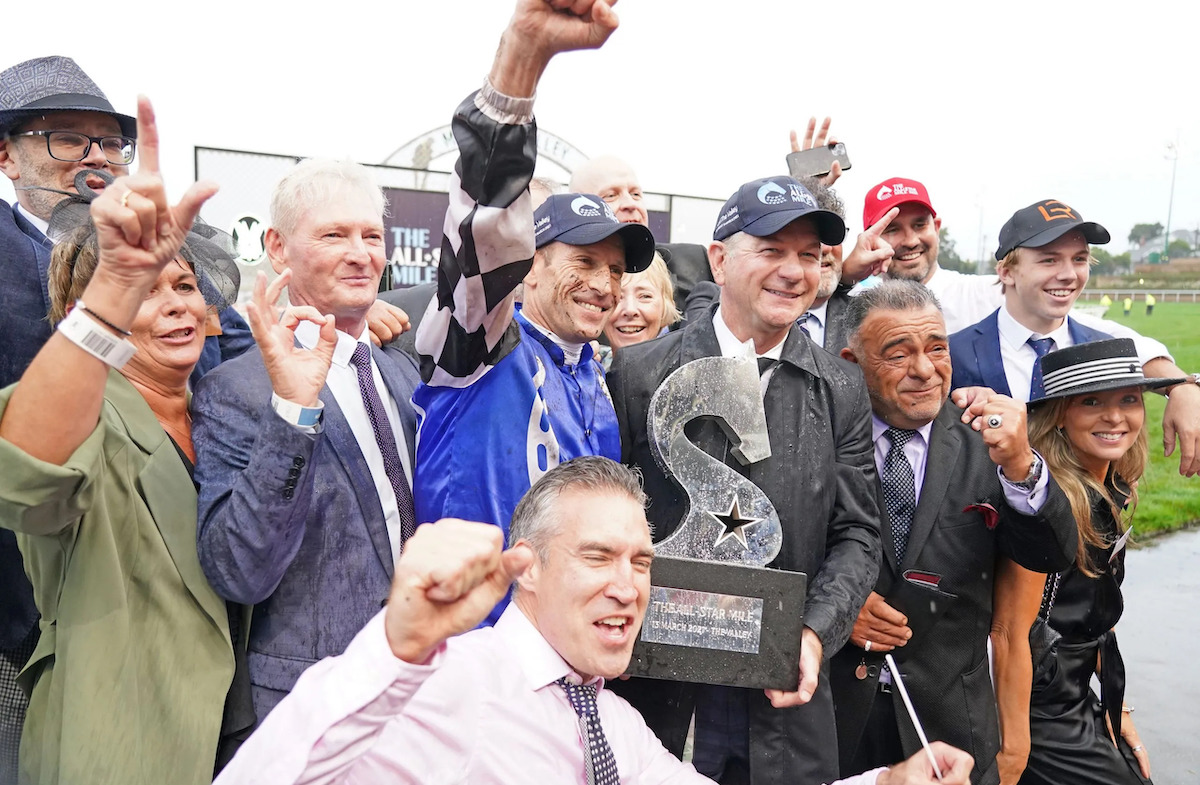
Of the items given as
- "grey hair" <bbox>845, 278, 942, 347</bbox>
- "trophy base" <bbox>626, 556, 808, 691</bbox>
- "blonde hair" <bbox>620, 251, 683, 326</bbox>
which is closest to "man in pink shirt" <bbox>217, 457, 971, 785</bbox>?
"trophy base" <bbox>626, 556, 808, 691</bbox>

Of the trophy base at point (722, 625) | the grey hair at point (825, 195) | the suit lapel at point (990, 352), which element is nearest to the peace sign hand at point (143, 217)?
the trophy base at point (722, 625)

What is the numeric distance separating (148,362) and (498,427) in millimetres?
902

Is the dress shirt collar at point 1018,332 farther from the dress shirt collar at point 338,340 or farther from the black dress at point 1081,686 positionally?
the dress shirt collar at point 338,340

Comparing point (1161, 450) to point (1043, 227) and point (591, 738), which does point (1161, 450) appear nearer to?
point (1043, 227)

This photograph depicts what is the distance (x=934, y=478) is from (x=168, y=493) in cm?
235

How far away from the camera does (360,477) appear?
2.39m

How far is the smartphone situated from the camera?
4086mm

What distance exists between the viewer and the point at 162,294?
239 cm

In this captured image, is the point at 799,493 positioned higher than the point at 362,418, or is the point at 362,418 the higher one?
the point at 362,418

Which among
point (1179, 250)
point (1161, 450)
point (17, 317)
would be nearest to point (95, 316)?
point (17, 317)

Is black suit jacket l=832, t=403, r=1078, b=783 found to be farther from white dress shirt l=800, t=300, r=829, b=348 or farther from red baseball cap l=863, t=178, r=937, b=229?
red baseball cap l=863, t=178, r=937, b=229

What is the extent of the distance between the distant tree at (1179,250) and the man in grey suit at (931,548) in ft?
48.9

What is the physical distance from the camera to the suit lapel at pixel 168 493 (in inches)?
85.0

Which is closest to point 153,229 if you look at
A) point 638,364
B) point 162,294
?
point 162,294
